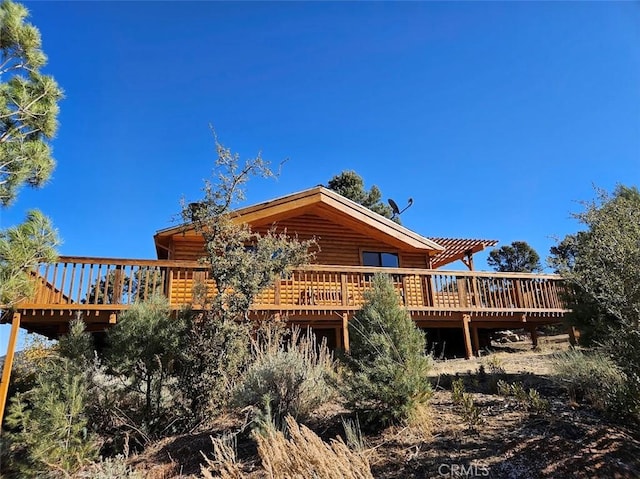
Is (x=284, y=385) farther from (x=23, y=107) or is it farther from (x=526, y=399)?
(x=23, y=107)

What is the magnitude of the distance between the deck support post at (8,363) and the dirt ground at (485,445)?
3.63m

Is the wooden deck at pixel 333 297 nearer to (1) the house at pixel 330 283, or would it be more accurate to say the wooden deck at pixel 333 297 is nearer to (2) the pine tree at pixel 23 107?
(1) the house at pixel 330 283

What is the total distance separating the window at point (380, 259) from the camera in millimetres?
15227

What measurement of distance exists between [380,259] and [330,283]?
4.33m

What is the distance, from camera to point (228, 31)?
11.1m

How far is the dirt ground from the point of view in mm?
3908

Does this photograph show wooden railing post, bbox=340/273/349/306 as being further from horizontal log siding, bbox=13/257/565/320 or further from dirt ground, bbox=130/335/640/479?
dirt ground, bbox=130/335/640/479

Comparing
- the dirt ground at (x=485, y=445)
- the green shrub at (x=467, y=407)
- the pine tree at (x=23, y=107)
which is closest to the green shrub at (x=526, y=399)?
the dirt ground at (x=485, y=445)

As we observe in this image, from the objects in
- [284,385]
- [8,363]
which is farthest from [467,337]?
[8,363]

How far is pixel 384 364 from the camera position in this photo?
5.36 meters

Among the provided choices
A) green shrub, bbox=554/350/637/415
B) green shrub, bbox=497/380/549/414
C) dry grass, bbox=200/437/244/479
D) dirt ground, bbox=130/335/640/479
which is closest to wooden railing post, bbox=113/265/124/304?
dirt ground, bbox=130/335/640/479

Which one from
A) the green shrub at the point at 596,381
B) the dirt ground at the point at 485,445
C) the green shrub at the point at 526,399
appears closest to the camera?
the dirt ground at the point at 485,445

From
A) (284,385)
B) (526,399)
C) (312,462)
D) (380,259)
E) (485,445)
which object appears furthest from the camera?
(380,259)

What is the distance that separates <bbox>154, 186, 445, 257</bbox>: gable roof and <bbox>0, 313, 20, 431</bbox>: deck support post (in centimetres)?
479
